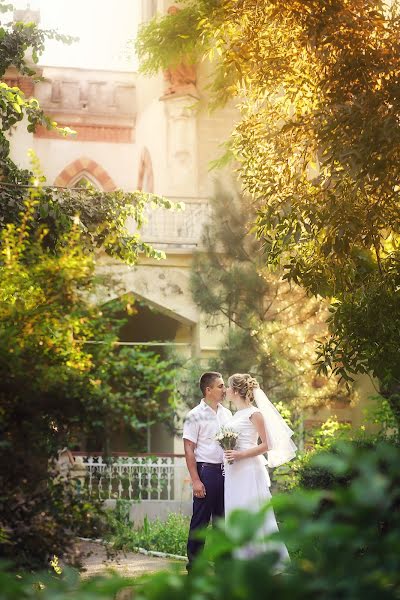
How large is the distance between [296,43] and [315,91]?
496 mm

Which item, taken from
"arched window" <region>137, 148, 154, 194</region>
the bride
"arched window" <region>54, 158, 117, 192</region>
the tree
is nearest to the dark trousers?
the bride

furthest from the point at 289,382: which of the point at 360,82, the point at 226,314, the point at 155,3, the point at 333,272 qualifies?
the point at 155,3

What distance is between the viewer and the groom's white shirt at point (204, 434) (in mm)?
9398

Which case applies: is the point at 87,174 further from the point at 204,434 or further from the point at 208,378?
the point at 204,434

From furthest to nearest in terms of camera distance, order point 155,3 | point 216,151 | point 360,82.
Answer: point 155,3, point 216,151, point 360,82

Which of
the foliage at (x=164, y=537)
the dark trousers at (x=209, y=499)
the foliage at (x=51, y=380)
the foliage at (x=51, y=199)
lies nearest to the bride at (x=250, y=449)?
the dark trousers at (x=209, y=499)

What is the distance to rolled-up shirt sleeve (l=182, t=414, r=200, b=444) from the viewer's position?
9.39 m

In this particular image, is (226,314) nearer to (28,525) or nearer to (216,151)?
(216,151)

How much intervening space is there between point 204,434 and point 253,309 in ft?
20.8

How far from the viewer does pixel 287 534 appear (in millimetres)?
2621

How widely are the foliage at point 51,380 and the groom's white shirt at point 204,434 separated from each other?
12.5ft

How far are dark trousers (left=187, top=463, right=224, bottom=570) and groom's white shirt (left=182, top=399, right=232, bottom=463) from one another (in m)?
0.09

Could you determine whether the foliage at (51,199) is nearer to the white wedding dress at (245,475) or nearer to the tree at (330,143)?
the tree at (330,143)

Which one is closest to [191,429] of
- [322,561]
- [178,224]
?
[322,561]
